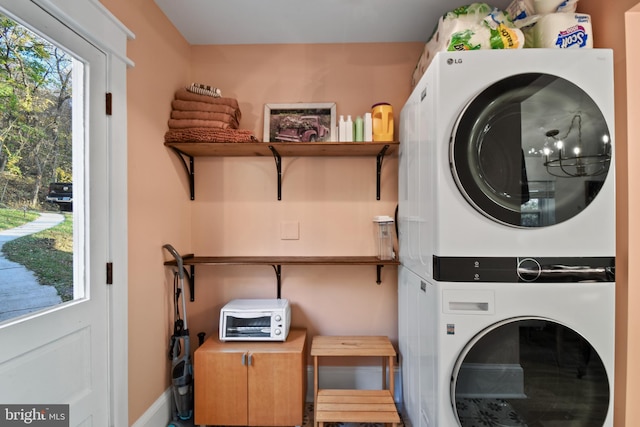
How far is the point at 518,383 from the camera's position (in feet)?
3.81

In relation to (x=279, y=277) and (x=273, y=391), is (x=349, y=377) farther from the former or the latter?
(x=279, y=277)

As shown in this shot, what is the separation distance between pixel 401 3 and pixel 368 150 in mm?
854

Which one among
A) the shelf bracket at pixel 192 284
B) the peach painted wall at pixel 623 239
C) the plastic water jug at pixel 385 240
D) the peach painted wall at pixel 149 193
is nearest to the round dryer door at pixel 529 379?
the peach painted wall at pixel 623 239

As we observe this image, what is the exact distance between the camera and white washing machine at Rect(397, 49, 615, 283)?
1.13 meters

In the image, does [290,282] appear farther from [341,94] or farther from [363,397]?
[341,94]

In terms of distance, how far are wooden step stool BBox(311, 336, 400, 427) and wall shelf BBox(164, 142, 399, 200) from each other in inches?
39.3

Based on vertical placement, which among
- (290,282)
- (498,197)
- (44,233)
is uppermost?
(498,197)

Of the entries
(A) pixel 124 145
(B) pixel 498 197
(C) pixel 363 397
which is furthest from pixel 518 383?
(A) pixel 124 145

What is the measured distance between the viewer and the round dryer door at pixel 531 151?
3.70 feet

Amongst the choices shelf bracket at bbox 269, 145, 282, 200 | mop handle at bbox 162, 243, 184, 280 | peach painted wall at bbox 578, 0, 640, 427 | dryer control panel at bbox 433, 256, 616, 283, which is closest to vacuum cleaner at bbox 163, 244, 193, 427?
mop handle at bbox 162, 243, 184, 280

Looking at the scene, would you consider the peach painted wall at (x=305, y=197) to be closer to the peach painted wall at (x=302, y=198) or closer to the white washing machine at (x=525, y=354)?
the peach painted wall at (x=302, y=198)

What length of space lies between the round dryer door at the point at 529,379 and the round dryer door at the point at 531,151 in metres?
0.46

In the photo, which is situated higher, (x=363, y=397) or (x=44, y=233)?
(x=44, y=233)

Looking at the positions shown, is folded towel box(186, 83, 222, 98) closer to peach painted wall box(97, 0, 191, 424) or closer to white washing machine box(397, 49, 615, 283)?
peach painted wall box(97, 0, 191, 424)
